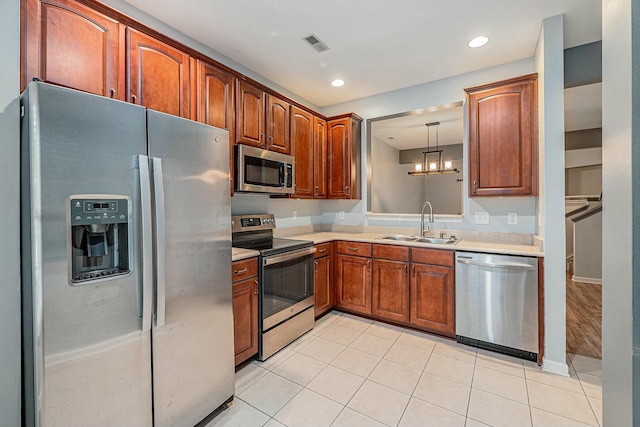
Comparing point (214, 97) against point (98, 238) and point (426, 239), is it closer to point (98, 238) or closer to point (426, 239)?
point (98, 238)

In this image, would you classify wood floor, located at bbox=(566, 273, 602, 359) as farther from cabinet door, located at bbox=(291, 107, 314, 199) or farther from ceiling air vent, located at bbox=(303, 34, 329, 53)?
ceiling air vent, located at bbox=(303, 34, 329, 53)

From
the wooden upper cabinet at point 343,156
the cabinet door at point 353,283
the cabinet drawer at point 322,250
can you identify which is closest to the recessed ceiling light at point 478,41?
the wooden upper cabinet at point 343,156

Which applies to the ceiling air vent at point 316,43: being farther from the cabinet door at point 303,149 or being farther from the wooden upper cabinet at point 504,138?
the wooden upper cabinet at point 504,138

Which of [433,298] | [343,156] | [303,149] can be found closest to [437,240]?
[433,298]

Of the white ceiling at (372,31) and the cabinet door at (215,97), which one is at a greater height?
the white ceiling at (372,31)

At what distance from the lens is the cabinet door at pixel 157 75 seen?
184cm

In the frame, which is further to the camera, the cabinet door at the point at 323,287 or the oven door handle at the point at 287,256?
the cabinet door at the point at 323,287

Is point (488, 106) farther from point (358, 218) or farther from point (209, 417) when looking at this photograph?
point (209, 417)

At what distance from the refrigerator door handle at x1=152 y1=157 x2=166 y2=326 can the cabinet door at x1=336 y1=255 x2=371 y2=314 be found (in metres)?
2.15

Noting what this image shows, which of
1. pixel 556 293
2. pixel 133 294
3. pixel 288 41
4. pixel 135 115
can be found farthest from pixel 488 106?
pixel 133 294

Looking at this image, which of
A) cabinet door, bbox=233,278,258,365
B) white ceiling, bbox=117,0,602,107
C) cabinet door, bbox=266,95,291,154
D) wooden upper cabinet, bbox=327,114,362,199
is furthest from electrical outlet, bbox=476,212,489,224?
cabinet door, bbox=233,278,258,365

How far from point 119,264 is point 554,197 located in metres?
2.91

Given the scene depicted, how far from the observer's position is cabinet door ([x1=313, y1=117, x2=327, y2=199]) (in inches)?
141

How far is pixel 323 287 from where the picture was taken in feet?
10.4
